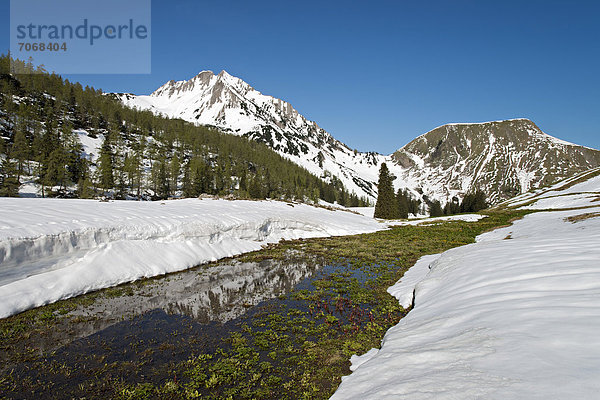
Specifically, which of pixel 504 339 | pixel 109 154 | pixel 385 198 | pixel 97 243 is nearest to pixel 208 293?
pixel 97 243

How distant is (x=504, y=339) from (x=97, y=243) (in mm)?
18912

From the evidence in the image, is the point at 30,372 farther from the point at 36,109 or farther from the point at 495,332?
the point at 36,109

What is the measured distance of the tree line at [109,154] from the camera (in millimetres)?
62000

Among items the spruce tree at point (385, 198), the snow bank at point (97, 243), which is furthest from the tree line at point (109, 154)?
the snow bank at point (97, 243)

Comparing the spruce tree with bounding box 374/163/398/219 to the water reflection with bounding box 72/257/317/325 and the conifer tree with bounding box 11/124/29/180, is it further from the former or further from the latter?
the conifer tree with bounding box 11/124/29/180

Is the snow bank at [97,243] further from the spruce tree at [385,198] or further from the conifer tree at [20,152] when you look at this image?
the conifer tree at [20,152]

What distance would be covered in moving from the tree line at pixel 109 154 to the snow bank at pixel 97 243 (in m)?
52.2

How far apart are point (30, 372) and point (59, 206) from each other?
15.0 m

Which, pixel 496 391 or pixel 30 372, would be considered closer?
pixel 496 391

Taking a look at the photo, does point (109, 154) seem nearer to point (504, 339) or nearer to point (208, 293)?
point (208, 293)

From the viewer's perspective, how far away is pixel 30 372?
698cm

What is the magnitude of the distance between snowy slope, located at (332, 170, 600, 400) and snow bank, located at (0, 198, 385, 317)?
1386cm

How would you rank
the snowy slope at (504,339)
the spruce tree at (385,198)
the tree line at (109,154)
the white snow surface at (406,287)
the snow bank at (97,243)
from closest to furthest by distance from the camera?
the snowy slope at (504,339) → the snow bank at (97,243) → the white snow surface at (406,287) → the tree line at (109,154) → the spruce tree at (385,198)

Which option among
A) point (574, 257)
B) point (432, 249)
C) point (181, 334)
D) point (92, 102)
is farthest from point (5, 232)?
point (92, 102)
